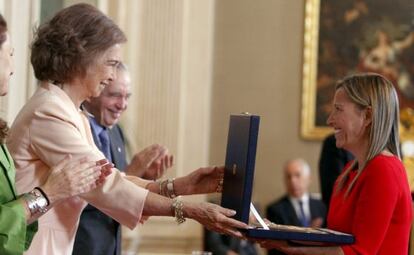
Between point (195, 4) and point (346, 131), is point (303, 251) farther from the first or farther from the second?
point (195, 4)

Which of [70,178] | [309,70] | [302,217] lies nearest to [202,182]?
[70,178]

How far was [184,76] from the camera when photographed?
914cm

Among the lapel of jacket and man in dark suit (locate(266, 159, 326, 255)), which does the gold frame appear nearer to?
man in dark suit (locate(266, 159, 326, 255))

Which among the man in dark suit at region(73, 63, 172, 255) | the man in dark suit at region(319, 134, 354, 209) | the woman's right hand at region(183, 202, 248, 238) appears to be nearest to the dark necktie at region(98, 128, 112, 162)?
the man in dark suit at region(73, 63, 172, 255)

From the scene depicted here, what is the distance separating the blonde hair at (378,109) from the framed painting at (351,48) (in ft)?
18.6

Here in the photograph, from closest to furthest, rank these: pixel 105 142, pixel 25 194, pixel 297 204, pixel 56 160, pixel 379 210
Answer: pixel 25 194, pixel 56 160, pixel 379 210, pixel 105 142, pixel 297 204

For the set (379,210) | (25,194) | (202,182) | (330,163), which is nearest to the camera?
(25,194)

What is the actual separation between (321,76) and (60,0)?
4255mm

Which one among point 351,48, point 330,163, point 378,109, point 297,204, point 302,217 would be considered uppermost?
point 351,48

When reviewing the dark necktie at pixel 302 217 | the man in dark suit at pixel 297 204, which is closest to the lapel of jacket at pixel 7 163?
the man in dark suit at pixel 297 204

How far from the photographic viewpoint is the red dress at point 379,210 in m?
3.45

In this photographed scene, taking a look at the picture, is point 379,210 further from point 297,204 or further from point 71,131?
point 297,204

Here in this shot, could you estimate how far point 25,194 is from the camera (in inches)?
116

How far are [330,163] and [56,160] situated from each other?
3.32 m
